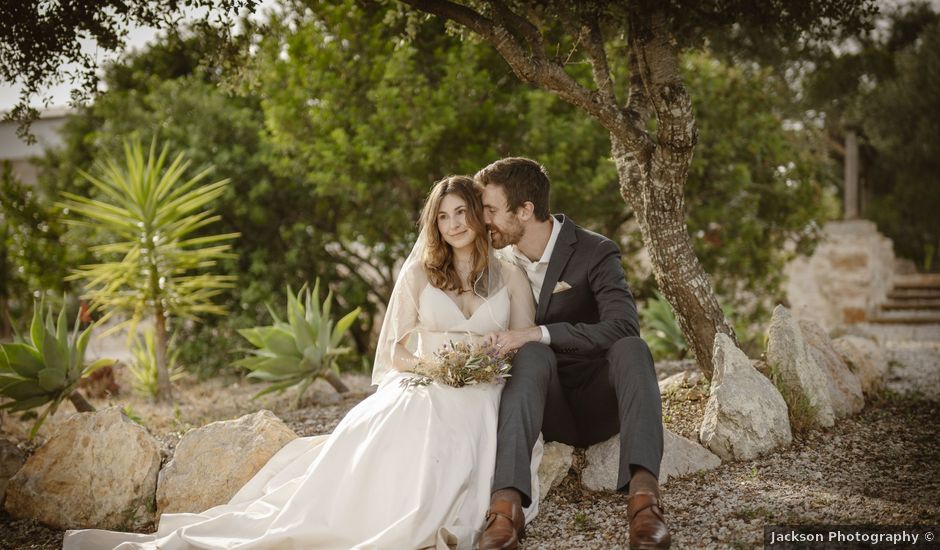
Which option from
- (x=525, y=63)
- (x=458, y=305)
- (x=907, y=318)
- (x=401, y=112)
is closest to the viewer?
(x=458, y=305)

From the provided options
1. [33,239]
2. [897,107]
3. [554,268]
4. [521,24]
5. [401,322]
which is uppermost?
[897,107]

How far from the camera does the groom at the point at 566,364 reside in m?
3.21

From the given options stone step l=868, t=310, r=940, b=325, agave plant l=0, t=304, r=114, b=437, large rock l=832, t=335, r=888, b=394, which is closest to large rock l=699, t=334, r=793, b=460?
large rock l=832, t=335, r=888, b=394

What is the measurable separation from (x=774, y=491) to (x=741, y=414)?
1.99 ft

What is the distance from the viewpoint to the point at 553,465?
153 inches

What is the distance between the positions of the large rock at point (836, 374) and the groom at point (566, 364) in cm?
187

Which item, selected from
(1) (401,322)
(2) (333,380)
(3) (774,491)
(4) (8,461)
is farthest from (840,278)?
(4) (8,461)

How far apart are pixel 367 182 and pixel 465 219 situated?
422 centimetres

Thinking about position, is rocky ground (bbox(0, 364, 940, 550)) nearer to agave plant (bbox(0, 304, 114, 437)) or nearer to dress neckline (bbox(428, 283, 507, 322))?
agave plant (bbox(0, 304, 114, 437))

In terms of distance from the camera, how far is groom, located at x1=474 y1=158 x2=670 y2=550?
10.5ft

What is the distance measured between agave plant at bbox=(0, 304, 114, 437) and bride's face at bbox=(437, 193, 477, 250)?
275cm

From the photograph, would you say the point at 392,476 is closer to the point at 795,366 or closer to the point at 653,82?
the point at 795,366

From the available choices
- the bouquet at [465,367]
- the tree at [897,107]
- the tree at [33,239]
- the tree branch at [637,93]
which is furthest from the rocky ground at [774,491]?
the tree at [897,107]

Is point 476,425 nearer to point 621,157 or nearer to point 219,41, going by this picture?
point 621,157
